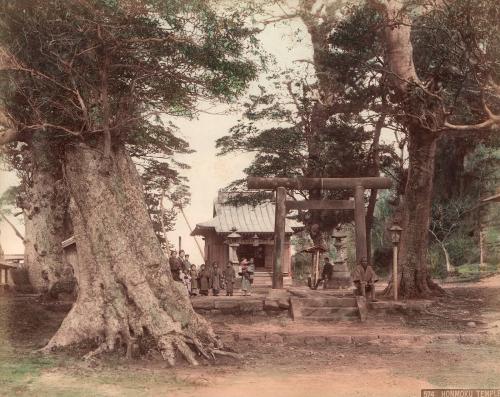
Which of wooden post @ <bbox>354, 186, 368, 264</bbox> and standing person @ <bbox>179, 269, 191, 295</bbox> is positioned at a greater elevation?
wooden post @ <bbox>354, 186, 368, 264</bbox>

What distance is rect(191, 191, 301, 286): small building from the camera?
95.2 ft

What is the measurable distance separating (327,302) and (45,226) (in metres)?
9.93

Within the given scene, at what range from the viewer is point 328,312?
1462 cm

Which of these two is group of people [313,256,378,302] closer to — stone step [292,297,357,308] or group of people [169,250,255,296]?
stone step [292,297,357,308]

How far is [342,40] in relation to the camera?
18750mm

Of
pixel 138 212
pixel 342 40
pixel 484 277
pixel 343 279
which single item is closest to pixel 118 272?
pixel 138 212

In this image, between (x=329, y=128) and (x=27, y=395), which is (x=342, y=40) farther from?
(x=27, y=395)

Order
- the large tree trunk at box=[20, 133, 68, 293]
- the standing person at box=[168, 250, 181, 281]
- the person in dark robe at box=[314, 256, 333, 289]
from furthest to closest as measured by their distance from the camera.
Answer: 1. the person in dark robe at box=[314, 256, 333, 289]
2. the standing person at box=[168, 250, 181, 281]
3. the large tree trunk at box=[20, 133, 68, 293]

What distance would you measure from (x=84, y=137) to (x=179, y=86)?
248 cm

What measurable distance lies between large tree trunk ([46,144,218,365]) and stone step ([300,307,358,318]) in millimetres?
4297

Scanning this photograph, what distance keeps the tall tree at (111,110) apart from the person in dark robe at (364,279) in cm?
582

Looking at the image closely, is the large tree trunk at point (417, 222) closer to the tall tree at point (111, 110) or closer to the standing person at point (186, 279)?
the tall tree at point (111, 110)

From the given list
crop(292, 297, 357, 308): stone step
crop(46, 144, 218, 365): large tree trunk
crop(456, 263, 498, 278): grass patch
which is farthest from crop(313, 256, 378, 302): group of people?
crop(456, 263, 498, 278): grass patch

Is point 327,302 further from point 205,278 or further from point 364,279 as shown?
point 205,278
